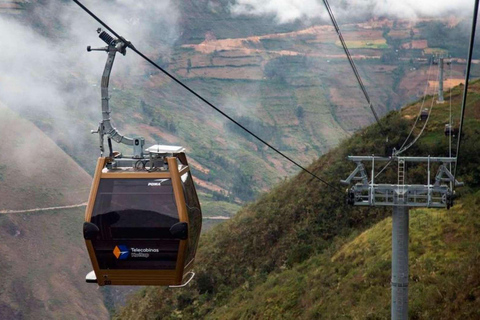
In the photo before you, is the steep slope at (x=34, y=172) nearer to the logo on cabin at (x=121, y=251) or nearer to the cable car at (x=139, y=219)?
the cable car at (x=139, y=219)

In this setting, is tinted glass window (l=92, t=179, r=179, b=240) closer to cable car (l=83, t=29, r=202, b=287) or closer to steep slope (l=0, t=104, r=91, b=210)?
cable car (l=83, t=29, r=202, b=287)

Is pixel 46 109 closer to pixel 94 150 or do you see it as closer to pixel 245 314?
pixel 94 150

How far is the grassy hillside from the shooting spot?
2839 centimetres

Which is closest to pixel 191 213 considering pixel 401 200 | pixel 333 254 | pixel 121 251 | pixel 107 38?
pixel 121 251

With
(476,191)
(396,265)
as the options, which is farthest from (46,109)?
(396,265)

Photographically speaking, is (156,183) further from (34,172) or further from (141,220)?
(34,172)

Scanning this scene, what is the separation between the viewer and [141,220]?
15273 mm

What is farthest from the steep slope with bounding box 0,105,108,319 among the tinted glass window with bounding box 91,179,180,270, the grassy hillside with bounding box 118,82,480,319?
the tinted glass window with bounding box 91,179,180,270

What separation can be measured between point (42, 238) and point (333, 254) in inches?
3169

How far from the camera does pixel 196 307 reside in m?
45.2

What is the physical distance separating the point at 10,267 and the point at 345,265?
7562 centimetres

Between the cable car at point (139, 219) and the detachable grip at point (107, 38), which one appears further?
the detachable grip at point (107, 38)

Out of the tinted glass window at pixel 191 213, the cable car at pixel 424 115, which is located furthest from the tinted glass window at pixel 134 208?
the cable car at pixel 424 115

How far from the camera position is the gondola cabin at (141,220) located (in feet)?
49.8
